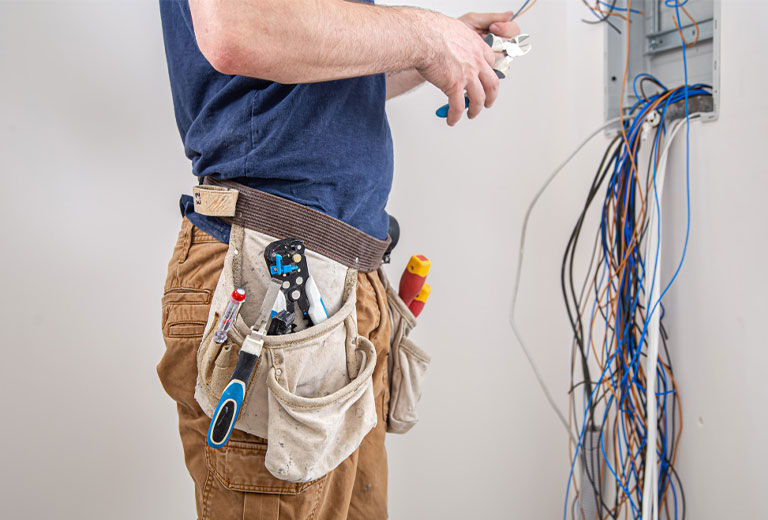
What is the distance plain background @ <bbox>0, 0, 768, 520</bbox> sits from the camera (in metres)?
1.09

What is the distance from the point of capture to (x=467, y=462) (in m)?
1.57

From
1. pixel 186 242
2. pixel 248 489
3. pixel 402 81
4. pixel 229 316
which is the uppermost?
pixel 402 81

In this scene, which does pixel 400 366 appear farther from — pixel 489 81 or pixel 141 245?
pixel 141 245

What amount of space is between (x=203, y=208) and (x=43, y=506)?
0.83m

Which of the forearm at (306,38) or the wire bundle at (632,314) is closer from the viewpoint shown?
the forearm at (306,38)

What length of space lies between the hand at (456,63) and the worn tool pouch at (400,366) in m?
0.33

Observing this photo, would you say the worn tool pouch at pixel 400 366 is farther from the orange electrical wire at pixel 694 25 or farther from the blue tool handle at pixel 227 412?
the orange electrical wire at pixel 694 25

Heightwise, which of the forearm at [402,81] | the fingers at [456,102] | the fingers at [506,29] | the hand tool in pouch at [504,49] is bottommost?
the fingers at [456,102]

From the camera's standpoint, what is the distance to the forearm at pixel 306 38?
0.60 meters

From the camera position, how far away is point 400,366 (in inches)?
37.5

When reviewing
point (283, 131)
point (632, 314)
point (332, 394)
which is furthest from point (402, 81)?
point (632, 314)

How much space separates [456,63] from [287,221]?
308 millimetres

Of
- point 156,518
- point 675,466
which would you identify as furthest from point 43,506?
point 675,466

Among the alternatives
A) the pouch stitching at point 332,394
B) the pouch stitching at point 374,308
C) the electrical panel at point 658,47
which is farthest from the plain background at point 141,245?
the pouch stitching at point 332,394
